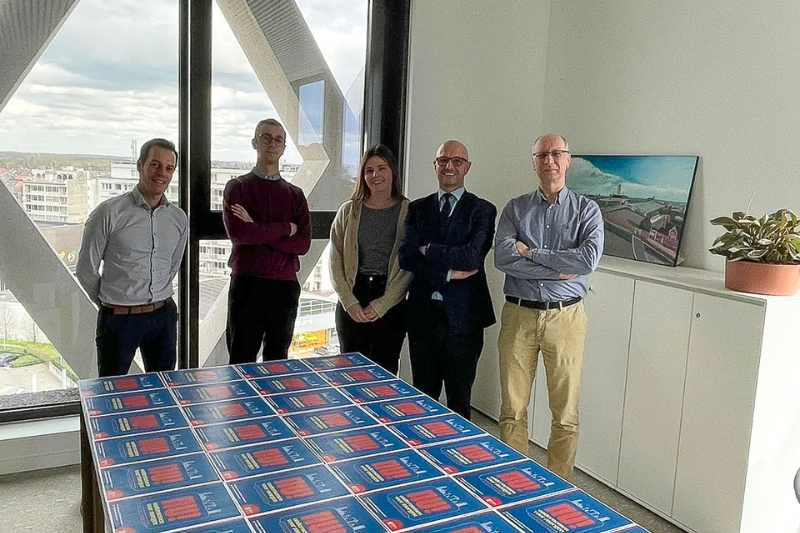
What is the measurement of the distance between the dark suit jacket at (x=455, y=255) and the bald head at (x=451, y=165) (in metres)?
0.08

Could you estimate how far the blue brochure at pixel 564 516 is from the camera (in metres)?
1.50

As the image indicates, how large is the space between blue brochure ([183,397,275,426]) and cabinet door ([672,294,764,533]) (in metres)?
1.85

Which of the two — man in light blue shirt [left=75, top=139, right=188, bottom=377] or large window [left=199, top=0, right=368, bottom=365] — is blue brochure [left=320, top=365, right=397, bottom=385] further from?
large window [left=199, top=0, right=368, bottom=365]

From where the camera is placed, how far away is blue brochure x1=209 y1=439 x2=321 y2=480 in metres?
1.72

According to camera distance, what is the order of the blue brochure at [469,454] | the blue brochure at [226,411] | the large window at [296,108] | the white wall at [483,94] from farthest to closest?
the white wall at [483,94], the large window at [296,108], the blue brochure at [226,411], the blue brochure at [469,454]

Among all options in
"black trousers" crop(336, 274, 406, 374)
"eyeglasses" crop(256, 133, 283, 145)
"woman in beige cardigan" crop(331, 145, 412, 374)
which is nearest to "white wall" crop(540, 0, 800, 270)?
"woman in beige cardigan" crop(331, 145, 412, 374)

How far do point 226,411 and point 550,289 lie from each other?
1.56 m

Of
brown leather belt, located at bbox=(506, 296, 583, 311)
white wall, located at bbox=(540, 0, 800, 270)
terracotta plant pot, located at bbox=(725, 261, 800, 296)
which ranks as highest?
white wall, located at bbox=(540, 0, 800, 270)

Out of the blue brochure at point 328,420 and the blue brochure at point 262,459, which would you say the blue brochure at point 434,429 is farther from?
the blue brochure at point 262,459

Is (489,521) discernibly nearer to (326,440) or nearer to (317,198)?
(326,440)

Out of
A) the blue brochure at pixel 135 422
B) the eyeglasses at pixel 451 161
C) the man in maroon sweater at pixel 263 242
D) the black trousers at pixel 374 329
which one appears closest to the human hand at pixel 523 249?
the eyeglasses at pixel 451 161

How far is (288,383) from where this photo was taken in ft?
7.98

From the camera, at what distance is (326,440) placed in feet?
6.32

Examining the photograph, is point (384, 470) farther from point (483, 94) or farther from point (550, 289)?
point (483, 94)
